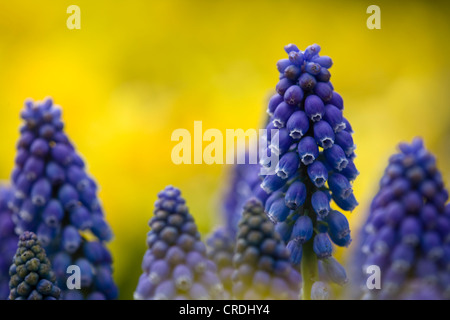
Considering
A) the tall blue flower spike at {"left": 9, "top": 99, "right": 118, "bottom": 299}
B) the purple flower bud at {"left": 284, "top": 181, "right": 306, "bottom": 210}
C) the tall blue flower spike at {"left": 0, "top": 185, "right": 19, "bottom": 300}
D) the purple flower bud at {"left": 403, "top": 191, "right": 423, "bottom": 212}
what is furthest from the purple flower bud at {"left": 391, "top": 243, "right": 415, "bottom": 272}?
the tall blue flower spike at {"left": 0, "top": 185, "right": 19, "bottom": 300}

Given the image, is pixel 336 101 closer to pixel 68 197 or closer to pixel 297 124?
pixel 297 124

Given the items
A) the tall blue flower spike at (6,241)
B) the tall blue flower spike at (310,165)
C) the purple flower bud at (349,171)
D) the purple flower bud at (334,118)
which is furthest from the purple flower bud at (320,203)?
the tall blue flower spike at (6,241)

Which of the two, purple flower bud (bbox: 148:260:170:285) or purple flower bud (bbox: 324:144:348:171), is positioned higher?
purple flower bud (bbox: 324:144:348:171)

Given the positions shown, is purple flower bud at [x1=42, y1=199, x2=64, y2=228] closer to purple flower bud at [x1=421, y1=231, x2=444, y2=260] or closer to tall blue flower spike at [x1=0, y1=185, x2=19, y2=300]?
tall blue flower spike at [x1=0, y1=185, x2=19, y2=300]

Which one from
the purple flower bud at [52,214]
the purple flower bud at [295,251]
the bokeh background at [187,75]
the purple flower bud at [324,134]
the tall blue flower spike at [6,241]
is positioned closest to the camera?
the purple flower bud at [324,134]

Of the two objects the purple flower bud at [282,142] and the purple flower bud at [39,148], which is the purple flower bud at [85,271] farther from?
the purple flower bud at [282,142]

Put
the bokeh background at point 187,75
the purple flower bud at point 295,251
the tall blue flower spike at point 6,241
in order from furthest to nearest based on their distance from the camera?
1. the bokeh background at point 187,75
2. the tall blue flower spike at point 6,241
3. the purple flower bud at point 295,251
